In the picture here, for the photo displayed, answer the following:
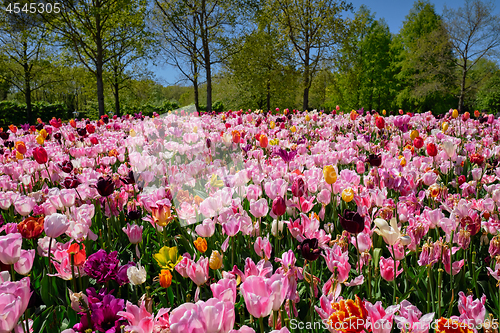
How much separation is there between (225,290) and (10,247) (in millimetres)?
945

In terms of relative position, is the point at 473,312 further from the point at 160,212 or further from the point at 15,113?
the point at 15,113

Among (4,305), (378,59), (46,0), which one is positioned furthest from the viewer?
(378,59)

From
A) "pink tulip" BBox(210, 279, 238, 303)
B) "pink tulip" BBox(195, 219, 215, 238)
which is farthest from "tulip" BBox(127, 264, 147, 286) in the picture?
"pink tulip" BBox(210, 279, 238, 303)

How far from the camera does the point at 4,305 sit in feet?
3.09

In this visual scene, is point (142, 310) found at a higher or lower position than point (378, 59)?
lower

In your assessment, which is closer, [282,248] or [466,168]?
[282,248]

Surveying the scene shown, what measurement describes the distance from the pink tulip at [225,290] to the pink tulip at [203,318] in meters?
0.08

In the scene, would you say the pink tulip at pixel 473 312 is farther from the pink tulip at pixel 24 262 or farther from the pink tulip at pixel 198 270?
the pink tulip at pixel 24 262

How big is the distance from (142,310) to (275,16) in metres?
24.7

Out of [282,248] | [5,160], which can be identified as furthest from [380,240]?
[5,160]

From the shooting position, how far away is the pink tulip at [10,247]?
4.20ft

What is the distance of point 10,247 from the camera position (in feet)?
4.27

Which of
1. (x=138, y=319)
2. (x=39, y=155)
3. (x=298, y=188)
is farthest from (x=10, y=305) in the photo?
(x=39, y=155)

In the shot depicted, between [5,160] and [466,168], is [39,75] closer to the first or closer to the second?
[5,160]
